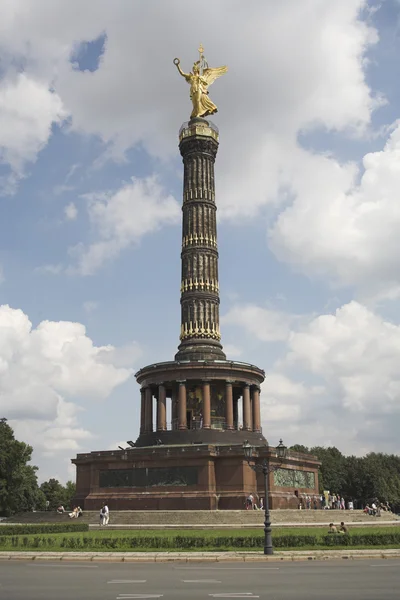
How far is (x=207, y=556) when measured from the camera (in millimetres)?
20453

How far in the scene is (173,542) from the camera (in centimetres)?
2298

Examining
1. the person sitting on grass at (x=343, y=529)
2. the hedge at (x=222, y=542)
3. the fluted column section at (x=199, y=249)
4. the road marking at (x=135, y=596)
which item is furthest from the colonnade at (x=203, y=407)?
the road marking at (x=135, y=596)

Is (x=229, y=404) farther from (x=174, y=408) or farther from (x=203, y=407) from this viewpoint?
(x=174, y=408)

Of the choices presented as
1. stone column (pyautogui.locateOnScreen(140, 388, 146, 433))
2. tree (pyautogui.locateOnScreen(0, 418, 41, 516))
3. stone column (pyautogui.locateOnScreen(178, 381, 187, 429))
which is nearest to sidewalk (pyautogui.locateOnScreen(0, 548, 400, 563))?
stone column (pyautogui.locateOnScreen(178, 381, 187, 429))

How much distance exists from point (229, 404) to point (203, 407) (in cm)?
186

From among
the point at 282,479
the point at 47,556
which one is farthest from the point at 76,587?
the point at 282,479

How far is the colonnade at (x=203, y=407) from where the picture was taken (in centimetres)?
4634

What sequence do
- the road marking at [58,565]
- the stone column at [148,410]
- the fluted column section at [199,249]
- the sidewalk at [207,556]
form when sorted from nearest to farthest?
the road marking at [58,565] → the sidewalk at [207,556] → the stone column at [148,410] → the fluted column section at [199,249]

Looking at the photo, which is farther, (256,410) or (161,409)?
(256,410)

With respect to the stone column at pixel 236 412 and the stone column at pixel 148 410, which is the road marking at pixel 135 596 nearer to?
the stone column at pixel 236 412

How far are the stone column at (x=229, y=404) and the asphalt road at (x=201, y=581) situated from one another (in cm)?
2716

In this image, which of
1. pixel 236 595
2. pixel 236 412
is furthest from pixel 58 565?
pixel 236 412

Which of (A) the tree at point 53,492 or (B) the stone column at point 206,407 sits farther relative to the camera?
(A) the tree at point 53,492

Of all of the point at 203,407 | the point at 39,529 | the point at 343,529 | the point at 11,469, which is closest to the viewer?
the point at 343,529
